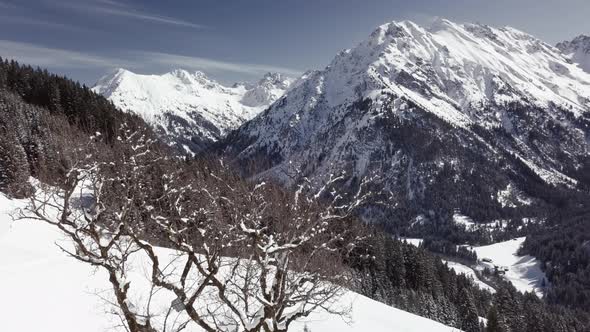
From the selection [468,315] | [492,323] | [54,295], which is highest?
[468,315]

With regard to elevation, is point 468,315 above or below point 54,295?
above

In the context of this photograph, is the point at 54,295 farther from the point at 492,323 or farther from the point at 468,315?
the point at 468,315

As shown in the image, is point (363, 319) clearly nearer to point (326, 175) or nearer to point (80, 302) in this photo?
point (326, 175)

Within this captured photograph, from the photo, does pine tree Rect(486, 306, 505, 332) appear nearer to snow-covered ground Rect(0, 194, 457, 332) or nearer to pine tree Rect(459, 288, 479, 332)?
pine tree Rect(459, 288, 479, 332)

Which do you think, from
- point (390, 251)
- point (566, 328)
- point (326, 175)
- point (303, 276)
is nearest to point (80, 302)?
point (303, 276)

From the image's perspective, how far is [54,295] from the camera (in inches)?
907

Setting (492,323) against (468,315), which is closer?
(492,323)

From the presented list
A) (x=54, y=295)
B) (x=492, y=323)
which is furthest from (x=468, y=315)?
(x=54, y=295)

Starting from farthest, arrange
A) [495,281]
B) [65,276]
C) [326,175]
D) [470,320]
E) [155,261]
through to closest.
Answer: [495,281], [470,320], [65,276], [326,175], [155,261]

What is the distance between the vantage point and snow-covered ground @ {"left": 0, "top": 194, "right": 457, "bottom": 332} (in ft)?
66.6

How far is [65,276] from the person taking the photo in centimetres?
2592

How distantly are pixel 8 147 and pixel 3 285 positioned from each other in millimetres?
26544

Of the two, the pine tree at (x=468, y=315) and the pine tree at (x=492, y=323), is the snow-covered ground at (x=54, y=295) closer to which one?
the pine tree at (x=492, y=323)

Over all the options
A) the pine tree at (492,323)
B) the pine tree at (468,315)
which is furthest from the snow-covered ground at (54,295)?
the pine tree at (468,315)
